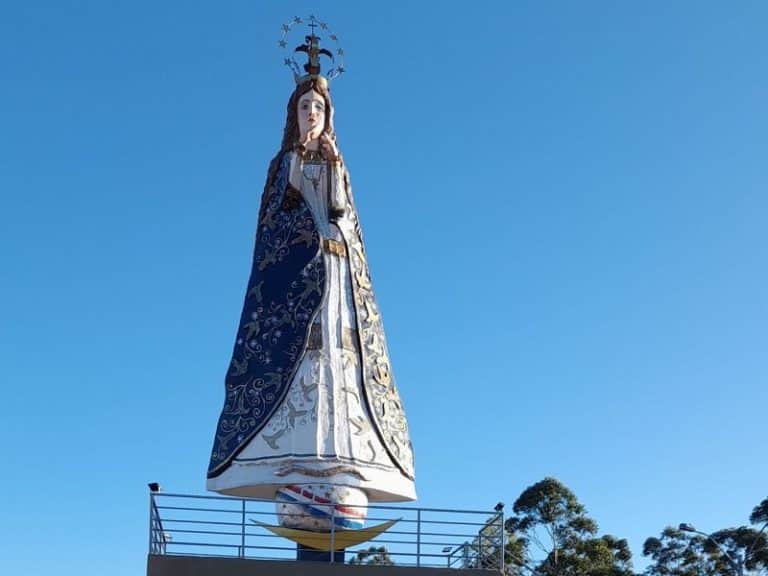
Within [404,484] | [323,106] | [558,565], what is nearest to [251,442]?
[404,484]

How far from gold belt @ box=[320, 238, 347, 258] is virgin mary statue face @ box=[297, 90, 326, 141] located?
1.93 metres

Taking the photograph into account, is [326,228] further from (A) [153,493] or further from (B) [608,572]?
(B) [608,572]

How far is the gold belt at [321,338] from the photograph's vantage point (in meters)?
20.3

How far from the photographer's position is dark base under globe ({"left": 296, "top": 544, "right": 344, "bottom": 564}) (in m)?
18.8

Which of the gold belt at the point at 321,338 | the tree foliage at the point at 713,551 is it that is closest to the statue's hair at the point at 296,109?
the gold belt at the point at 321,338

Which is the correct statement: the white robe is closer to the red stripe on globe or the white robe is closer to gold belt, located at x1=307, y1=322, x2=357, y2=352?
gold belt, located at x1=307, y1=322, x2=357, y2=352

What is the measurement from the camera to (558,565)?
38.8 meters

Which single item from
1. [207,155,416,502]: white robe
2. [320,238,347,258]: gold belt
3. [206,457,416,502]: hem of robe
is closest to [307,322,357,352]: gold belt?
[207,155,416,502]: white robe

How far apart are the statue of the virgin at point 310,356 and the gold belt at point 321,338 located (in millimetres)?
22

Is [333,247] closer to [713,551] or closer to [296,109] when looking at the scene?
[296,109]

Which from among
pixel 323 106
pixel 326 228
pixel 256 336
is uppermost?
pixel 323 106

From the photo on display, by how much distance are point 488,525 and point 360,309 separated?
13.9ft

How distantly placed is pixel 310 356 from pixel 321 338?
1.15 ft

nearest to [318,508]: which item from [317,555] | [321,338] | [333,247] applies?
[317,555]
